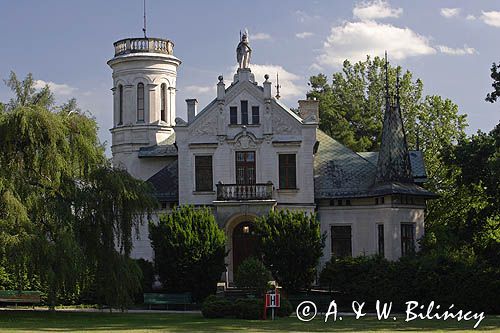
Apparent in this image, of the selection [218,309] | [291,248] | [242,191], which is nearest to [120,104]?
[242,191]

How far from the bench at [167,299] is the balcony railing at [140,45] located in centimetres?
1642

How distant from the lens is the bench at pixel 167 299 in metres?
34.6

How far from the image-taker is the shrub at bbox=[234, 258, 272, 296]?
34094 mm

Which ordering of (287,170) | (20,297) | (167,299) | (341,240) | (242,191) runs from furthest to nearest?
(341,240), (287,170), (242,191), (20,297), (167,299)

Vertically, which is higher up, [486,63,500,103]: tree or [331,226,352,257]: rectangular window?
[486,63,500,103]: tree

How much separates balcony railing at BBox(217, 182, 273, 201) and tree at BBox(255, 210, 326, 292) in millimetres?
3101

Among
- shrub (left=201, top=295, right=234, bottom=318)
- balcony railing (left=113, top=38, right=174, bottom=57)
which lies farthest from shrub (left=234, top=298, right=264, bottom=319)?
balcony railing (left=113, top=38, right=174, bottom=57)

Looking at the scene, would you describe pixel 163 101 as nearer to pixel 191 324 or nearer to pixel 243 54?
pixel 243 54

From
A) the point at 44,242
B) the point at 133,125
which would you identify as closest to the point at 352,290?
the point at 44,242

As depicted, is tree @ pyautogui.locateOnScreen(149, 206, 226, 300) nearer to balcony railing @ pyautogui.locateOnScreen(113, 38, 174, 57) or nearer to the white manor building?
the white manor building

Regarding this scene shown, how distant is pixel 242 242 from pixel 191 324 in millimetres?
14215

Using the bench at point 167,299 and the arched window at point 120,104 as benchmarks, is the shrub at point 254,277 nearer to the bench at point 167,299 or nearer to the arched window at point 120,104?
the bench at point 167,299

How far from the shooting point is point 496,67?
104 feet

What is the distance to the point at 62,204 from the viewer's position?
2856 centimetres
